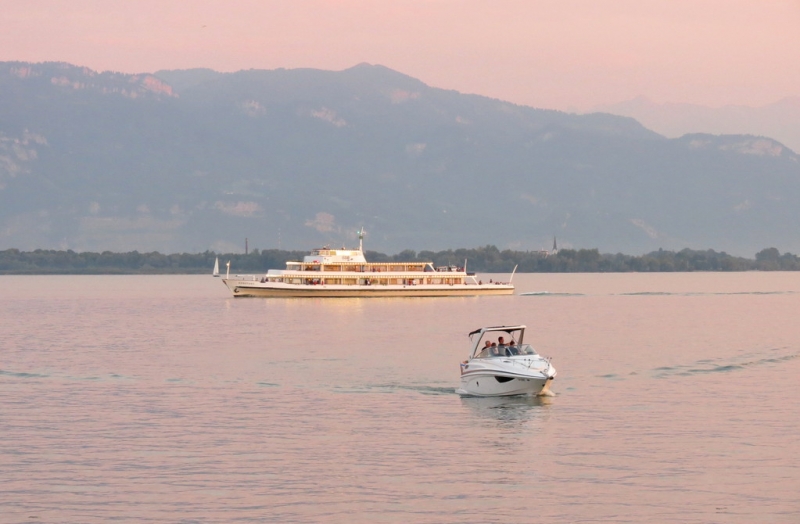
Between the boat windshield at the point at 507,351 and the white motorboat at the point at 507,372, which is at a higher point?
the boat windshield at the point at 507,351

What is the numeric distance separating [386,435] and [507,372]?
11788 millimetres

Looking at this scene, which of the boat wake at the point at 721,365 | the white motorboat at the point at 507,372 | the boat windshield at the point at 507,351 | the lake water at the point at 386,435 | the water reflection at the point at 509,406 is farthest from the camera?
the boat wake at the point at 721,365

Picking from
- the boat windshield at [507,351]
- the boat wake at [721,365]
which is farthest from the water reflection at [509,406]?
the boat wake at [721,365]

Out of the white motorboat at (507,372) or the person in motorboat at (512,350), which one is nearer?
the white motorboat at (507,372)

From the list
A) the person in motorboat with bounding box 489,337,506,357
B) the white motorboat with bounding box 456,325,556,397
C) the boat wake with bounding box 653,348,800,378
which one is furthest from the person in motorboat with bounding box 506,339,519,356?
the boat wake with bounding box 653,348,800,378

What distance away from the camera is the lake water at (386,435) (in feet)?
133

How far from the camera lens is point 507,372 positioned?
6366 centimetres

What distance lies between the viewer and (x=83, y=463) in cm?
4719

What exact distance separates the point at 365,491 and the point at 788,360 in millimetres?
57838

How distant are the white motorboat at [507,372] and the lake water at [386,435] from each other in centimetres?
79

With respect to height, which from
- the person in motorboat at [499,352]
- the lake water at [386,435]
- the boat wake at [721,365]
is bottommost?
the lake water at [386,435]

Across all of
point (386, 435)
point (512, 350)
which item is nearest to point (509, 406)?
point (512, 350)

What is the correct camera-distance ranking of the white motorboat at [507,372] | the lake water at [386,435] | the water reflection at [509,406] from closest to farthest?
the lake water at [386,435] → the water reflection at [509,406] → the white motorboat at [507,372]

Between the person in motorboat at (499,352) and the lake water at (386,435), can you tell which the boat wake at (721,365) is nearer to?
the lake water at (386,435)
